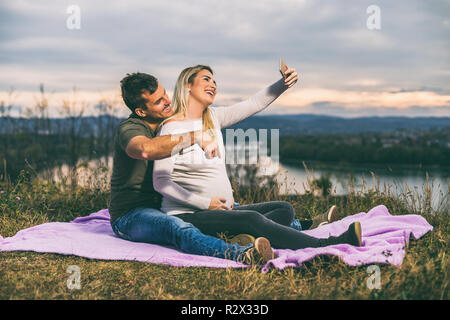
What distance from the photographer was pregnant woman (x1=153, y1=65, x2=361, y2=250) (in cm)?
310

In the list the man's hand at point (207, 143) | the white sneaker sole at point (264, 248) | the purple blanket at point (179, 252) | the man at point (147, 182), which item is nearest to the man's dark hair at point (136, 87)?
the man at point (147, 182)

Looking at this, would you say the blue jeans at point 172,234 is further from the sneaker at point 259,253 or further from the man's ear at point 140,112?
the man's ear at point 140,112

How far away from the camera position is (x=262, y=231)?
308 centimetres

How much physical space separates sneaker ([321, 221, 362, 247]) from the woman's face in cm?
143

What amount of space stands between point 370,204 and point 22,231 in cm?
382

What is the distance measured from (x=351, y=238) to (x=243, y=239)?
81cm

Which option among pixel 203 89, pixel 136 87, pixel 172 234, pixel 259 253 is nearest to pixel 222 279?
pixel 259 253

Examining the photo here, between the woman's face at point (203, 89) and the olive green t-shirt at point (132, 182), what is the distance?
0.48m

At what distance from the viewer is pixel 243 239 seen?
3.09m

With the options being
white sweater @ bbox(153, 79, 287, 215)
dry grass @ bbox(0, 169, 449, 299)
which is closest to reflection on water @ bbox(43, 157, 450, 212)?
Answer: dry grass @ bbox(0, 169, 449, 299)

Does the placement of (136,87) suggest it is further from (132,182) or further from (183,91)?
(132,182)

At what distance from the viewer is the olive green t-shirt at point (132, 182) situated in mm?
3385
